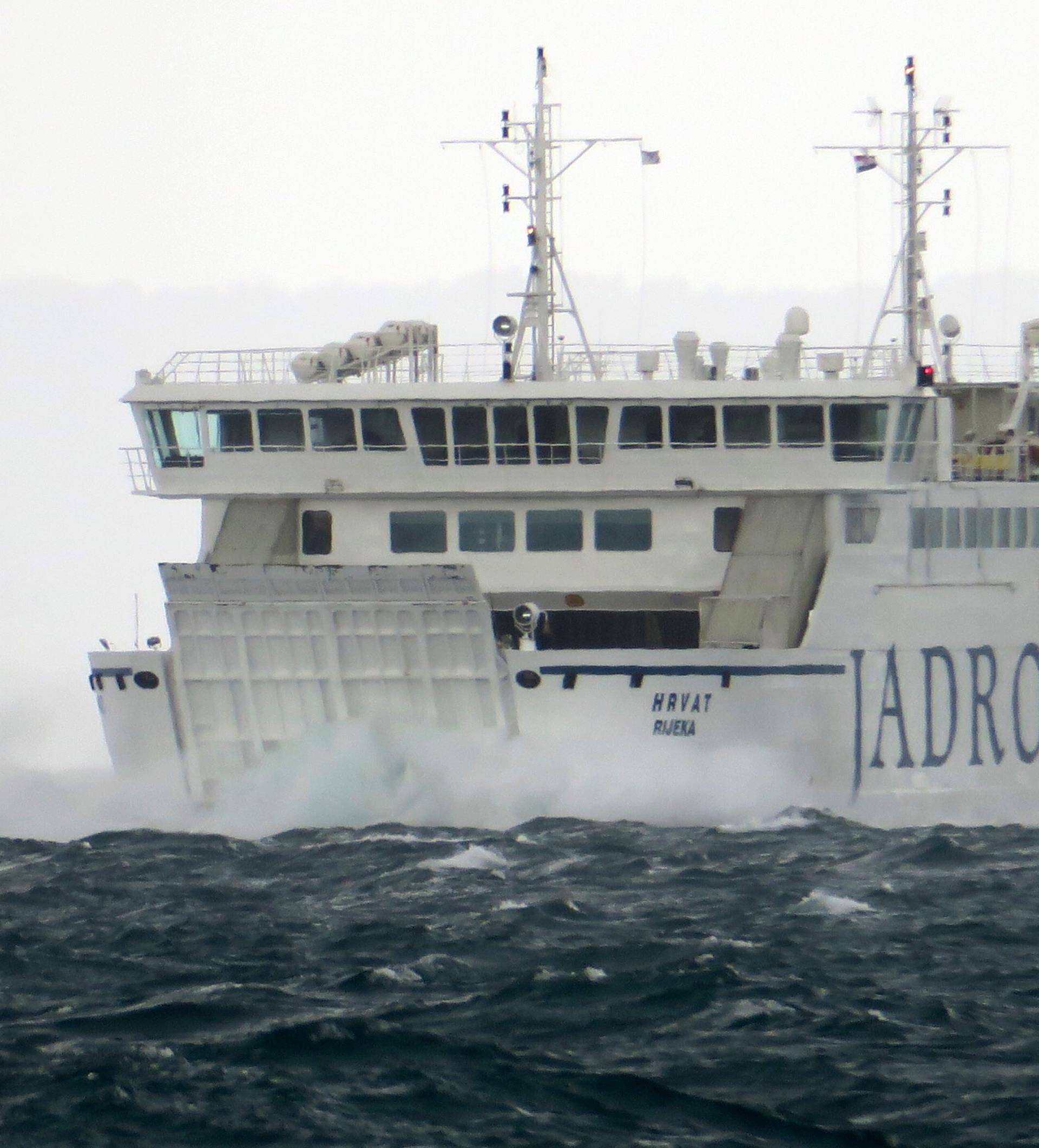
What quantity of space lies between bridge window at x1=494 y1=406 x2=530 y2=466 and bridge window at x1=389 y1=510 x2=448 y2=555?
1.26 metres

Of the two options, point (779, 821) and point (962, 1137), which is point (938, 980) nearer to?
point (962, 1137)

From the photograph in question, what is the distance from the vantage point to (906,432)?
90.6ft

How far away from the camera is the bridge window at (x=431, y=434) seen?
88.5 ft

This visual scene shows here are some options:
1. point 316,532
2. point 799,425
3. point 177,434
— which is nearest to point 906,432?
point 799,425

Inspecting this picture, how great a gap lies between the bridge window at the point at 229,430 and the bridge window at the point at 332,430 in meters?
0.85

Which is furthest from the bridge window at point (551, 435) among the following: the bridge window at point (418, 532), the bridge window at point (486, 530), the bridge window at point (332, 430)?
the bridge window at point (332, 430)

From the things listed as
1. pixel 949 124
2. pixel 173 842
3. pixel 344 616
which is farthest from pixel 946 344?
pixel 173 842

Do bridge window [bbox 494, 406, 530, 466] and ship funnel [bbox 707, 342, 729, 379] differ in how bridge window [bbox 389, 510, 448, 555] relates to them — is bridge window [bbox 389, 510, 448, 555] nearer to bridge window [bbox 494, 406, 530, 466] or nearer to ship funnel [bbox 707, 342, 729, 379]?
bridge window [bbox 494, 406, 530, 466]

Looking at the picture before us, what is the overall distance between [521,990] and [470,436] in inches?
447

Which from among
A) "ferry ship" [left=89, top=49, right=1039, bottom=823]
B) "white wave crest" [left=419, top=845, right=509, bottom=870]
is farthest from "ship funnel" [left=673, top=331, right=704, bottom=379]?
"white wave crest" [left=419, top=845, right=509, bottom=870]

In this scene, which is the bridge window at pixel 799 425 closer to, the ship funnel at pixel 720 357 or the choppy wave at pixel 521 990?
the ship funnel at pixel 720 357

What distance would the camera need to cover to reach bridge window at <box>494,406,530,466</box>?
26.9 m

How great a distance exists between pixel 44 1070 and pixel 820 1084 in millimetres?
5592

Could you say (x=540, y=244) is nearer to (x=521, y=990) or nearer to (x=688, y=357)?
(x=688, y=357)
